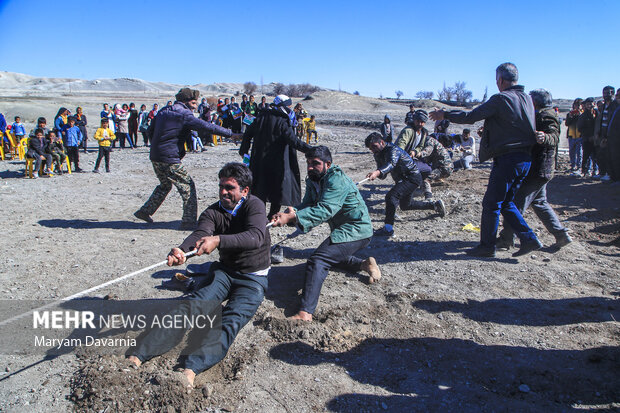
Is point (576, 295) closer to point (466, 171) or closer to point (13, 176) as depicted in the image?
point (466, 171)

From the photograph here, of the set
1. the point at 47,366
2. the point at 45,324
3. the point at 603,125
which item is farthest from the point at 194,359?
the point at 603,125

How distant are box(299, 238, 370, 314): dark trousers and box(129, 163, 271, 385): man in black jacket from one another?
480 millimetres

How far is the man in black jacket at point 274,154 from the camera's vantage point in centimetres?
602

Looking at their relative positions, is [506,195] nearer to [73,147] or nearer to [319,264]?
[319,264]

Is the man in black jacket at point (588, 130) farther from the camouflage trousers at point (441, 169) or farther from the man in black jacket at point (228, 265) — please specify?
the man in black jacket at point (228, 265)

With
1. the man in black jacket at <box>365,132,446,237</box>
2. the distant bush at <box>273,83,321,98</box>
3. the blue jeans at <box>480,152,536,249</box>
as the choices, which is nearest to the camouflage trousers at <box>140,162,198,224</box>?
the man in black jacket at <box>365,132,446,237</box>

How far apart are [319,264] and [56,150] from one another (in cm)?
1027

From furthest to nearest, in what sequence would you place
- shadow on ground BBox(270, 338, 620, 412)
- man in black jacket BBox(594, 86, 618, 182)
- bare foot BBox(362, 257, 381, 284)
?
1. man in black jacket BBox(594, 86, 618, 182)
2. bare foot BBox(362, 257, 381, 284)
3. shadow on ground BBox(270, 338, 620, 412)

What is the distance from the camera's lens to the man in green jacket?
13.0 ft

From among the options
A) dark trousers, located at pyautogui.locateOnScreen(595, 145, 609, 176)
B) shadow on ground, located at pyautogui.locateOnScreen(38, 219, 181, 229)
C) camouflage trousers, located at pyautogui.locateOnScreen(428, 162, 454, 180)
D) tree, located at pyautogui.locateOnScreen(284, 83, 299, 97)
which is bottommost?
shadow on ground, located at pyautogui.locateOnScreen(38, 219, 181, 229)

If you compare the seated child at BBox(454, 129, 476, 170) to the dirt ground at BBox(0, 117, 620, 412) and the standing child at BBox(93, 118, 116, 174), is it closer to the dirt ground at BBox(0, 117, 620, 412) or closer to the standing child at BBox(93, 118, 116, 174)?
the dirt ground at BBox(0, 117, 620, 412)

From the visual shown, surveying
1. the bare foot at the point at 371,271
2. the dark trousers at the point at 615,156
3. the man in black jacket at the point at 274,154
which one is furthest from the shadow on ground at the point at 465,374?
the man in black jacket at the point at 274,154

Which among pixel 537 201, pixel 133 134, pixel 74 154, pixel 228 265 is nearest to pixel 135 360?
pixel 228 265

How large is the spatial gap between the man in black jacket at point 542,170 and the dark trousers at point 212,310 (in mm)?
3560
